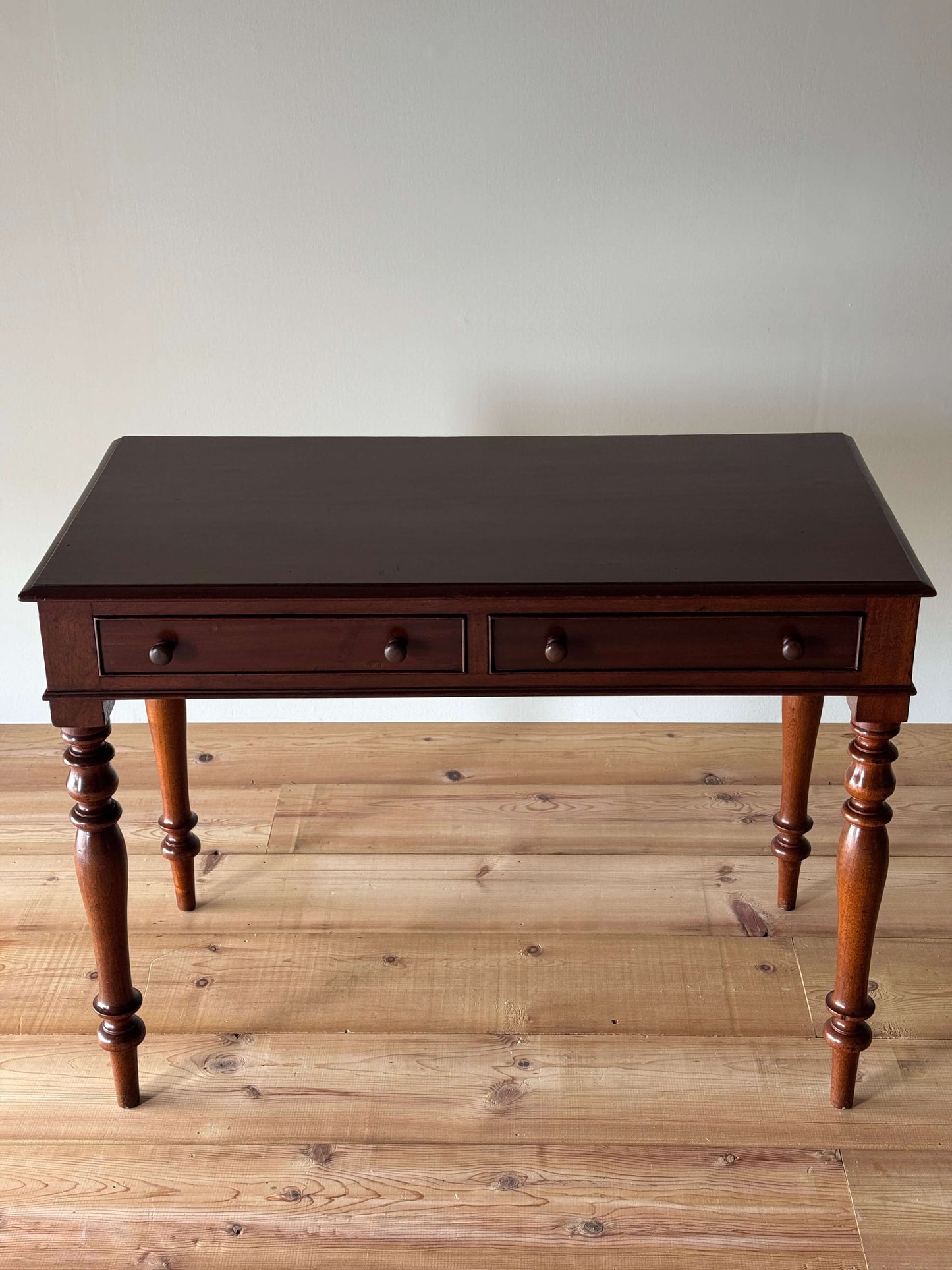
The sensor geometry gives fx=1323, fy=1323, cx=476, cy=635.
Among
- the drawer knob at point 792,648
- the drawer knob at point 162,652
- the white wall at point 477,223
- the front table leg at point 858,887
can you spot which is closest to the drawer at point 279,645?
the drawer knob at point 162,652

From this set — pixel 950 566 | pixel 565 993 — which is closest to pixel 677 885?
pixel 565 993

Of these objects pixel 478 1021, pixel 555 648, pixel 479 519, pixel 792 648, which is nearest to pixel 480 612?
pixel 555 648

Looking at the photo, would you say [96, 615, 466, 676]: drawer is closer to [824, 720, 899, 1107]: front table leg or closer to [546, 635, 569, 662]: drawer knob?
[546, 635, 569, 662]: drawer knob

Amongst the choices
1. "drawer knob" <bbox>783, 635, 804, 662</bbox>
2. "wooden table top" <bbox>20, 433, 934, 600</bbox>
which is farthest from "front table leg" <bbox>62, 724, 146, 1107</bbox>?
"drawer knob" <bbox>783, 635, 804, 662</bbox>

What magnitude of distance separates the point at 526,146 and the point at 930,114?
75 cm

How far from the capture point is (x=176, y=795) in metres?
2.36

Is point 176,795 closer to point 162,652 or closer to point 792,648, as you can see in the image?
point 162,652

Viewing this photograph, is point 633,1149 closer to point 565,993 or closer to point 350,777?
point 565,993

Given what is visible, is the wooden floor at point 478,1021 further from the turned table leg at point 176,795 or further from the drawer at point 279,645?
the drawer at point 279,645

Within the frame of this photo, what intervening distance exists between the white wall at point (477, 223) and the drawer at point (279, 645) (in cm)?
102

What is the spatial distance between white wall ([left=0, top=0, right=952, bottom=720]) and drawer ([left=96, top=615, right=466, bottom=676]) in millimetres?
1025

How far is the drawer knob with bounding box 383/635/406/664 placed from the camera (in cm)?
179

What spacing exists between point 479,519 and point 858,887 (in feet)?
2.51

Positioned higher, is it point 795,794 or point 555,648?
point 555,648
